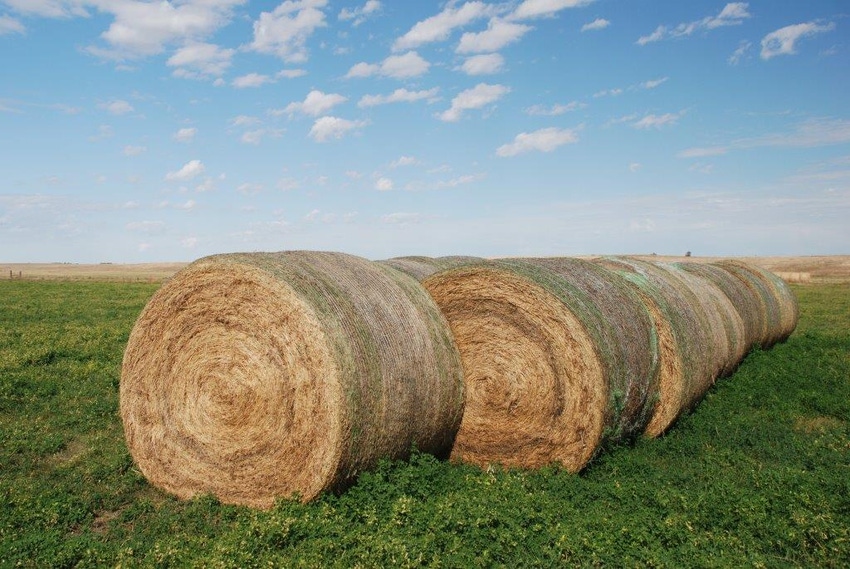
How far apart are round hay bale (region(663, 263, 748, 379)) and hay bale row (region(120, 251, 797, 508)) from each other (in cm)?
257

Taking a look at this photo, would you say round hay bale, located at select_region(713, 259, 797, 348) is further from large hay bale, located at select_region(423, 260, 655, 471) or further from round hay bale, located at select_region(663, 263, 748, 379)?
large hay bale, located at select_region(423, 260, 655, 471)

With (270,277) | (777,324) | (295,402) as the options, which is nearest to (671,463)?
(295,402)

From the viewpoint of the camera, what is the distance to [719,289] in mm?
14320

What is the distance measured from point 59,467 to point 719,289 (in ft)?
42.2

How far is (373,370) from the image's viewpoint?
639cm

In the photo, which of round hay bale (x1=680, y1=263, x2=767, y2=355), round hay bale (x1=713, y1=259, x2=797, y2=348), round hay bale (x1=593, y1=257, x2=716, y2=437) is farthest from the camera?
round hay bale (x1=713, y1=259, x2=797, y2=348)

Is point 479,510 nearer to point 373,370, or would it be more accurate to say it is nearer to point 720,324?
point 373,370

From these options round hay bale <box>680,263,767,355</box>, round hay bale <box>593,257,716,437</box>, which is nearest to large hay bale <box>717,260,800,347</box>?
round hay bale <box>680,263,767,355</box>

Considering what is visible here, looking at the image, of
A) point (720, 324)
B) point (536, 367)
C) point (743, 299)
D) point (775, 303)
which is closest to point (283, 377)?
point (536, 367)

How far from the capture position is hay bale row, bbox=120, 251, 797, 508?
6.35 m

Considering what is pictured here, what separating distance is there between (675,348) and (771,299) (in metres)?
10.0

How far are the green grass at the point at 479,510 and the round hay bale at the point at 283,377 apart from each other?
32 centimetres

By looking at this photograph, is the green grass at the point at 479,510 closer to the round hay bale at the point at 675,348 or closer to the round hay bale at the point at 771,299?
the round hay bale at the point at 675,348

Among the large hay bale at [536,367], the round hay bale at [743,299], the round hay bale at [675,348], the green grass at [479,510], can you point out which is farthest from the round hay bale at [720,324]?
the large hay bale at [536,367]
